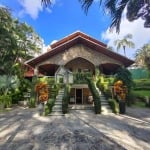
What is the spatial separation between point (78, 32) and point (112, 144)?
22307mm

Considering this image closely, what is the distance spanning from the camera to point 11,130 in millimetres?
13297

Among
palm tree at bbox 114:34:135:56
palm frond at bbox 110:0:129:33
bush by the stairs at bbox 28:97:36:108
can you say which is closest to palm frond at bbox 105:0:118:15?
palm frond at bbox 110:0:129:33

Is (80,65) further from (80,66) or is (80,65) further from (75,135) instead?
(75,135)

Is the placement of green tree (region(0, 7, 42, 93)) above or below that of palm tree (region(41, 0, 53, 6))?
above

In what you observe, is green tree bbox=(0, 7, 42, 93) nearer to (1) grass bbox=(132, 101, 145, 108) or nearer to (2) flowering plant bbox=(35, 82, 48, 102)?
(2) flowering plant bbox=(35, 82, 48, 102)

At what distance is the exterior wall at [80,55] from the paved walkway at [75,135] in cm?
1137

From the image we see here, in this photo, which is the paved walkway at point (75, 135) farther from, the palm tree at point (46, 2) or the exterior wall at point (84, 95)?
the exterior wall at point (84, 95)

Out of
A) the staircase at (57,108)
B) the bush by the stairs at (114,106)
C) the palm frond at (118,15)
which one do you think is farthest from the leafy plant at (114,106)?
the palm frond at (118,15)

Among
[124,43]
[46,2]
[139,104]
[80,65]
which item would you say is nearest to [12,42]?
[80,65]

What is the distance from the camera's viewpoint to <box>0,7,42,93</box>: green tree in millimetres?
25484

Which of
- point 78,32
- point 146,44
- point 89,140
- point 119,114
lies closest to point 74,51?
point 78,32

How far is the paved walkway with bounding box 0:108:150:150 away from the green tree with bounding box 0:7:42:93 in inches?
473

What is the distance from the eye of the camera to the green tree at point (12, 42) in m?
25.5

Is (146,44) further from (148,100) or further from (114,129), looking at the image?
(114,129)
